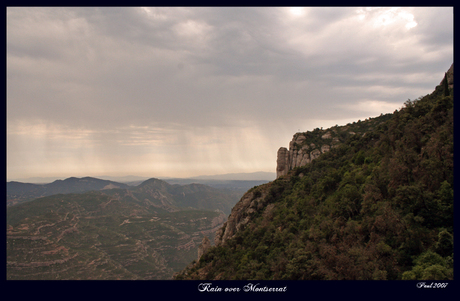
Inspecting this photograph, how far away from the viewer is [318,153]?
9306cm

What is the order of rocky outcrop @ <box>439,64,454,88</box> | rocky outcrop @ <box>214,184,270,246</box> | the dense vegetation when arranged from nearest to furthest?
1. the dense vegetation
2. rocky outcrop @ <box>439,64,454,88</box>
3. rocky outcrop @ <box>214,184,270,246</box>

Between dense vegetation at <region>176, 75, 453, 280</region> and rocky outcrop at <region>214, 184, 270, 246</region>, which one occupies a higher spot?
dense vegetation at <region>176, 75, 453, 280</region>

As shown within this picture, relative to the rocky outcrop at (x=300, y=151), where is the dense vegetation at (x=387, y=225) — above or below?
below

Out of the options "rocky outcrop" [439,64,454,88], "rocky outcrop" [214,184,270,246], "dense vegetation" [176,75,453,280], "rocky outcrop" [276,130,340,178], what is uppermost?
"rocky outcrop" [439,64,454,88]

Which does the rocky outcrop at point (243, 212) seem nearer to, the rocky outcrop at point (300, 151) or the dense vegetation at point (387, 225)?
the dense vegetation at point (387, 225)

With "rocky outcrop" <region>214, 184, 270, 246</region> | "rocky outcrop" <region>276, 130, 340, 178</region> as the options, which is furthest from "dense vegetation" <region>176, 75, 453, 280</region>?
"rocky outcrop" <region>276, 130, 340, 178</region>

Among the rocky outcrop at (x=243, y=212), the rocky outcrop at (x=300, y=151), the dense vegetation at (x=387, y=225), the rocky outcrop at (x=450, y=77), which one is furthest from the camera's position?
the rocky outcrop at (x=300, y=151)

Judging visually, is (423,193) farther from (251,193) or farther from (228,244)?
(251,193)

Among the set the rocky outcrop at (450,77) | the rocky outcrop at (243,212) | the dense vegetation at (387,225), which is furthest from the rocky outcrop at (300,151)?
the rocky outcrop at (450,77)

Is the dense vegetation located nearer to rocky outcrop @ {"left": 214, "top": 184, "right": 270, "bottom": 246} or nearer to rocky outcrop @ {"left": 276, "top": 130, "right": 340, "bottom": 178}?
rocky outcrop @ {"left": 214, "top": 184, "right": 270, "bottom": 246}

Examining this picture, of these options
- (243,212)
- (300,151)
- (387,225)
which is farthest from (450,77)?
(243,212)

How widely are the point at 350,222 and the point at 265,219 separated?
33081mm

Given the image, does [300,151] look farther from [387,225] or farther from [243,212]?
[387,225]
